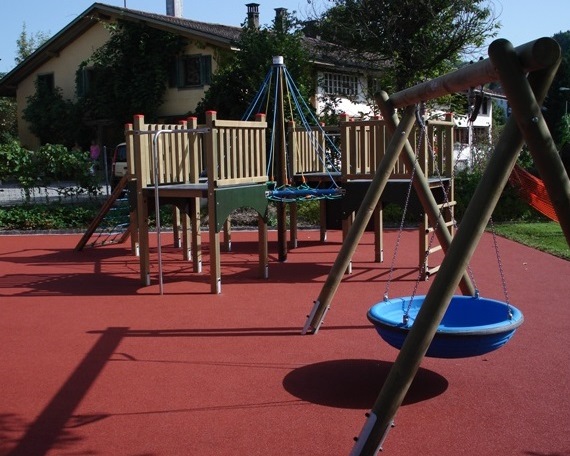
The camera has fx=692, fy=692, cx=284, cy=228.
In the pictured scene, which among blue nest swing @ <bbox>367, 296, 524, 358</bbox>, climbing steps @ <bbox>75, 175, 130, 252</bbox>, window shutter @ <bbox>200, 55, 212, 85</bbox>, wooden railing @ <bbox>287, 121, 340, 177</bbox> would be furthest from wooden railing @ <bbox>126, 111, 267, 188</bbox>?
window shutter @ <bbox>200, 55, 212, 85</bbox>

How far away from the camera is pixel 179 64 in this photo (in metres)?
29.7

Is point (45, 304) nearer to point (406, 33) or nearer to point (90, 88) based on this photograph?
point (406, 33)

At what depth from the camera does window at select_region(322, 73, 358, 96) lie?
2811 centimetres

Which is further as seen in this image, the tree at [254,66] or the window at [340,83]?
the window at [340,83]

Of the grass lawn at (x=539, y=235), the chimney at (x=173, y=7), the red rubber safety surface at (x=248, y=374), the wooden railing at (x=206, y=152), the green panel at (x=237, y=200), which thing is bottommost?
the grass lawn at (x=539, y=235)

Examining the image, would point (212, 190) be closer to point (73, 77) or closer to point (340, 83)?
point (340, 83)

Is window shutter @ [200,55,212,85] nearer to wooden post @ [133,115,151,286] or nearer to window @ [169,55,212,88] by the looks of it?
window @ [169,55,212,88]

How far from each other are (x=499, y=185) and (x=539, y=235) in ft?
35.9

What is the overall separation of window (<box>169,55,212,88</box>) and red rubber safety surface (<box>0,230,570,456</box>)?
20150 millimetres

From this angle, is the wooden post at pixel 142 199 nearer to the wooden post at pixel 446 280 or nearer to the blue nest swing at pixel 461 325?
the blue nest swing at pixel 461 325

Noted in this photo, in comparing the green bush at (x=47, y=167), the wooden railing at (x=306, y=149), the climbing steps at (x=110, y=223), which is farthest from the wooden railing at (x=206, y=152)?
the green bush at (x=47, y=167)

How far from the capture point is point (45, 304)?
27.8 feet

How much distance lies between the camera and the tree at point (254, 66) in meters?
20.7

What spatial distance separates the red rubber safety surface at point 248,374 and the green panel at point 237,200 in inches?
39.4
